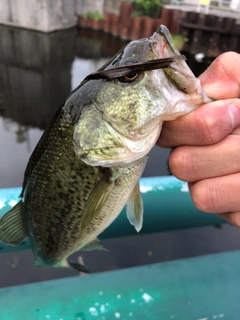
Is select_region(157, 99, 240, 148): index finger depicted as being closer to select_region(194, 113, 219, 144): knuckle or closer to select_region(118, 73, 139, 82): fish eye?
select_region(194, 113, 219, 144): knuckle

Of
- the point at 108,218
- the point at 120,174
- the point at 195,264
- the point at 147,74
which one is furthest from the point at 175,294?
the point at 147,74

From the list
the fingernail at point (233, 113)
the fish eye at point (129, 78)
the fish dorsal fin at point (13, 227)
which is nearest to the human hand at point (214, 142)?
the fingernail at point (233, 113)

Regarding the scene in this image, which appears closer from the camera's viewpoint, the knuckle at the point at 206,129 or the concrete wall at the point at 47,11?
the knuckle at the point at 206,129

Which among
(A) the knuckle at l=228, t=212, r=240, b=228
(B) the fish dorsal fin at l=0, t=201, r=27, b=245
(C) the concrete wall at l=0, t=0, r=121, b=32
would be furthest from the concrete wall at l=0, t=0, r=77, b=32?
(A) the knuckle at l=228, t=212, r=240, b=228

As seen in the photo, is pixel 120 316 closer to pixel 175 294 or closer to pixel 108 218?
pixel 175 294

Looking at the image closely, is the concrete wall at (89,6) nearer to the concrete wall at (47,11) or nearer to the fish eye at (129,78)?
the concrete wall at (47,11)

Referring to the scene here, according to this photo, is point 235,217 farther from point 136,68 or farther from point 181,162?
point 136,68


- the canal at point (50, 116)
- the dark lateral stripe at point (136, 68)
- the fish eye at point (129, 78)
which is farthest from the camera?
the canal at point (50, 116)

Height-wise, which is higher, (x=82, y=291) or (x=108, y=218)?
(x=108, y=218)
